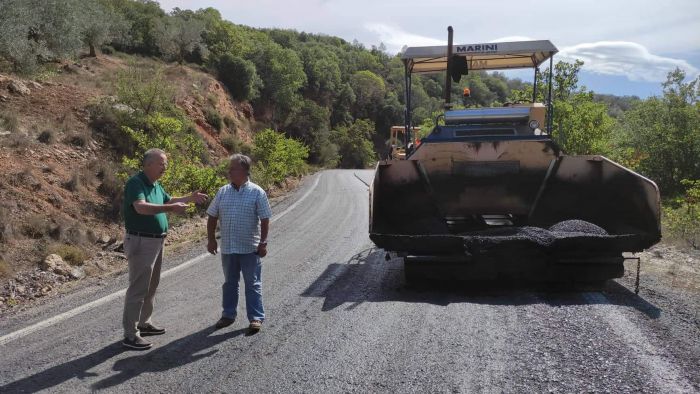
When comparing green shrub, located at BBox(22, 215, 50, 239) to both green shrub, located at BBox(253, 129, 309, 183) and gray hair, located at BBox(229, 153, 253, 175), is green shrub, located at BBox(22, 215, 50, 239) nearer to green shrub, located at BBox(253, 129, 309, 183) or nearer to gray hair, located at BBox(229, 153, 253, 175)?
gray hair, located at BBox(229, 153, 253, 175)

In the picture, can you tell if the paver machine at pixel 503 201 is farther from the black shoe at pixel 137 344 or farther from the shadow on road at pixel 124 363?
→ the black shoe at pixel 137 344

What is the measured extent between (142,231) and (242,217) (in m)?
0.90

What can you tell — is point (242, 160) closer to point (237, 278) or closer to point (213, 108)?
point (237, 278)

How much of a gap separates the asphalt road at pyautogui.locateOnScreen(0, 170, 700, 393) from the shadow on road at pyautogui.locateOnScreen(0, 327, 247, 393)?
0.05 ft

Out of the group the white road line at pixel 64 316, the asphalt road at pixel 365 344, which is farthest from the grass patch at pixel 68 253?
the asphalt road at pixel 365 344

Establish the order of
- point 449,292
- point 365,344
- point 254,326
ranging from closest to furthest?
point 365,344 → point 254,326 → point 449,292

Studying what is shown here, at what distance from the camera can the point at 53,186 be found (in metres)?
12.1

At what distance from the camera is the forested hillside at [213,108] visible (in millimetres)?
14883

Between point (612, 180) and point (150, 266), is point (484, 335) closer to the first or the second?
point (150, 266)

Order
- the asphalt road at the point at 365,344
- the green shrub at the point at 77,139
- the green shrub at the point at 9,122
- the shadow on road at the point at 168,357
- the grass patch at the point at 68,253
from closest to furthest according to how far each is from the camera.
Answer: the asphalt road at the point at 365,344 < the shadow on road at the point at 168,357 < the grass patch at the point at 68,253 < the green shrub at the point at 9,122 < the green shrub at the point at 77,139

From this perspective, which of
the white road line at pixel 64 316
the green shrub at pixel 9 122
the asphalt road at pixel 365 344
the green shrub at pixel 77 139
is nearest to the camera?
the asphalt road at pixel 365 344

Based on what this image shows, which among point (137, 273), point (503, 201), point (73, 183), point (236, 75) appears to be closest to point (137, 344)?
point (137, 273)

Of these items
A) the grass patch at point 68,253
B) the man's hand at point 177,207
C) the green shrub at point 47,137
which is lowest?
the grass patch at point 68,253

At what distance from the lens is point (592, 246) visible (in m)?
5.60
